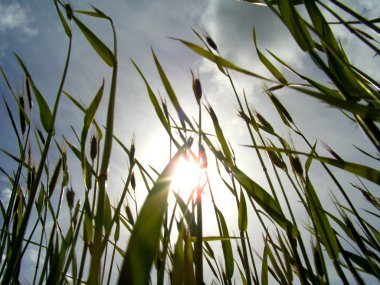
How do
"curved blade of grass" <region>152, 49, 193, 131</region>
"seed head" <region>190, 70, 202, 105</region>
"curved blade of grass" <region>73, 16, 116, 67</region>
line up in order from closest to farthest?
1. "curved blade of grass" <region>73, 16, 116, 67</region>
2. "curved blade of grass" <region>152, 49, 193, 131</region>
3. "seed head" <region>190, 70, 202, 105</region>

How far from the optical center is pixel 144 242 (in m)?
0.29

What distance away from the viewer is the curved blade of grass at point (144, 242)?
0.92 ft

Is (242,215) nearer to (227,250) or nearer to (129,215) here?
(227,250)

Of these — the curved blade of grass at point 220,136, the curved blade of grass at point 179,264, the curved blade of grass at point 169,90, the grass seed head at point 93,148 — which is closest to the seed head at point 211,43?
the curved blade of grass at point 220,136

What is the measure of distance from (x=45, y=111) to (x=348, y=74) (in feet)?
2.36

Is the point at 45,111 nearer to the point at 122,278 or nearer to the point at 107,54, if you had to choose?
the point at 107,54

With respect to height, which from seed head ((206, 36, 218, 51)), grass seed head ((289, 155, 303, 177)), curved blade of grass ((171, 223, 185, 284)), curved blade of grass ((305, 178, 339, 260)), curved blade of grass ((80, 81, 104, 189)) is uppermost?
seed head ((206, 36, 218, 51))

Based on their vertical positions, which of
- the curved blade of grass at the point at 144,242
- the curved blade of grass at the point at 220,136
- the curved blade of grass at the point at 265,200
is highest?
the curved blade of grass at the point at 220,136

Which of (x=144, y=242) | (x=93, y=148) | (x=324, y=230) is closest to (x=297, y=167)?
(x=324, y=230)

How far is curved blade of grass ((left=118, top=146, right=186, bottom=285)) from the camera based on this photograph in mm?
279

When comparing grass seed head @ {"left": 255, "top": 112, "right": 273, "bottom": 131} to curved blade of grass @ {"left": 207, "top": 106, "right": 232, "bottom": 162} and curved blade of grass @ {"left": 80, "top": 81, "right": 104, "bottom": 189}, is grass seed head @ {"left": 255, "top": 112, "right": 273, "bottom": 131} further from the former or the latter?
curved blade of grass @ {"left": 80, "top": 81, "right": 104, "bottom": 189}

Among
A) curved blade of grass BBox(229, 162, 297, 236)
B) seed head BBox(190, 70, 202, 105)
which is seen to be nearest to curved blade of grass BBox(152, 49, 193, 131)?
seed head BBox(190, 70, 202, 105)

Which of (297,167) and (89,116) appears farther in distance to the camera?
(297,167)

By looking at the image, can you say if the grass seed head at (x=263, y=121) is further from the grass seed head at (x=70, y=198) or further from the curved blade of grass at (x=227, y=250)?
the grass seed head at (x=70, y=198)
